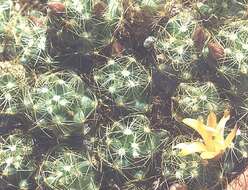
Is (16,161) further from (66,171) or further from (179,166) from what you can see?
(179,166)

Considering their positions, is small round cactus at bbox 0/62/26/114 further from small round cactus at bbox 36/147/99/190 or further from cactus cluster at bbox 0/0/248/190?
small round cactus at bbox 36/147/99/190

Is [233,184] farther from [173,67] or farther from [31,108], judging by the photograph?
[31,108]

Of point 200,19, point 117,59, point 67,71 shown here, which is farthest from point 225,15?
point 67,71

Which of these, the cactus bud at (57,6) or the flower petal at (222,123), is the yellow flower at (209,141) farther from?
the cactus bud at (57,6)

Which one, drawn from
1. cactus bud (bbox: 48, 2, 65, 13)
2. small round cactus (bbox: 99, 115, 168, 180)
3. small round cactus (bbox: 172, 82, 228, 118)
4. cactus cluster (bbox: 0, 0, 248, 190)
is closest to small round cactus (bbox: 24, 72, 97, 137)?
cactus cluster (bbox: 0, 0, 248, 190)

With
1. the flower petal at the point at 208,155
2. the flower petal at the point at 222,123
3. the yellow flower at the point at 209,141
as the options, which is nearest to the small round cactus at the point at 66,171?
the yellow flower at the point at 209,141

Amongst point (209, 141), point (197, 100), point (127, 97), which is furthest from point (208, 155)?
point (127, 97)
